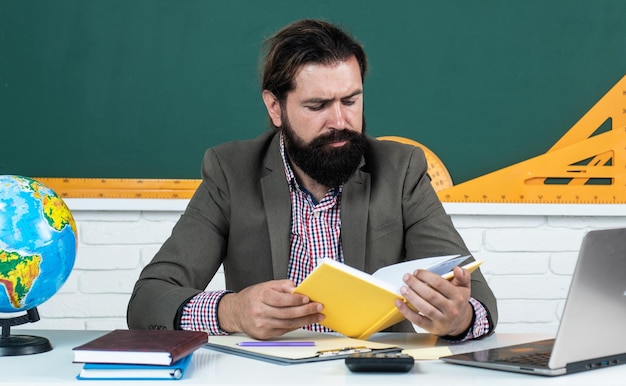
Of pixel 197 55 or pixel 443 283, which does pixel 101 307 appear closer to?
pixel 197 55

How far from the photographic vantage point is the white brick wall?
2.41 meters

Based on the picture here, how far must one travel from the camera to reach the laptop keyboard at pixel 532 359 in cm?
118

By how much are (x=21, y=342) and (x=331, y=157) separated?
0.76 meters

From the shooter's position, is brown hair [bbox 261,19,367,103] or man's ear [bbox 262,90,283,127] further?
man's ear [bbox 262,90,283,127]

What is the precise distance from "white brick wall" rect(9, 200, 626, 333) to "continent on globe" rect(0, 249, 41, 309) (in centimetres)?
103

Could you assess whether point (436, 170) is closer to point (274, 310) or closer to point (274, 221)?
point (274, 221)

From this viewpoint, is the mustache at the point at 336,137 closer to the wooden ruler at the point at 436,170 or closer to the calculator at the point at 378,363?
the wooden ruler at the point at 436,170

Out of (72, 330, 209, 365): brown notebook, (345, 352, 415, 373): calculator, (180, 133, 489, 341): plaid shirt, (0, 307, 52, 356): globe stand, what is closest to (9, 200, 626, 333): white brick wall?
(180, 133, 489, 341): plaid shirt

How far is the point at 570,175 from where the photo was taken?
248 cm

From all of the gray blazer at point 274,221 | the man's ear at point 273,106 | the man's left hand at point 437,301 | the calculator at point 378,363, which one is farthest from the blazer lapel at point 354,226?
the calculator at point 378,363

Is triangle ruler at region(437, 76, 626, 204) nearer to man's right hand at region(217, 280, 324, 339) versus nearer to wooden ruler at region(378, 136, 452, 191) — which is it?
wooden ruler at region(378, 136, 452, 191)

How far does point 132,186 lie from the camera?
2428 millimetres

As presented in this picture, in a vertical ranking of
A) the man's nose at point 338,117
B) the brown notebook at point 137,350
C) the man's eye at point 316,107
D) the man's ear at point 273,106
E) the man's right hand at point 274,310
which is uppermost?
the man's ear at point 273,106

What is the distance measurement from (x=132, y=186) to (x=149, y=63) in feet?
1.19
